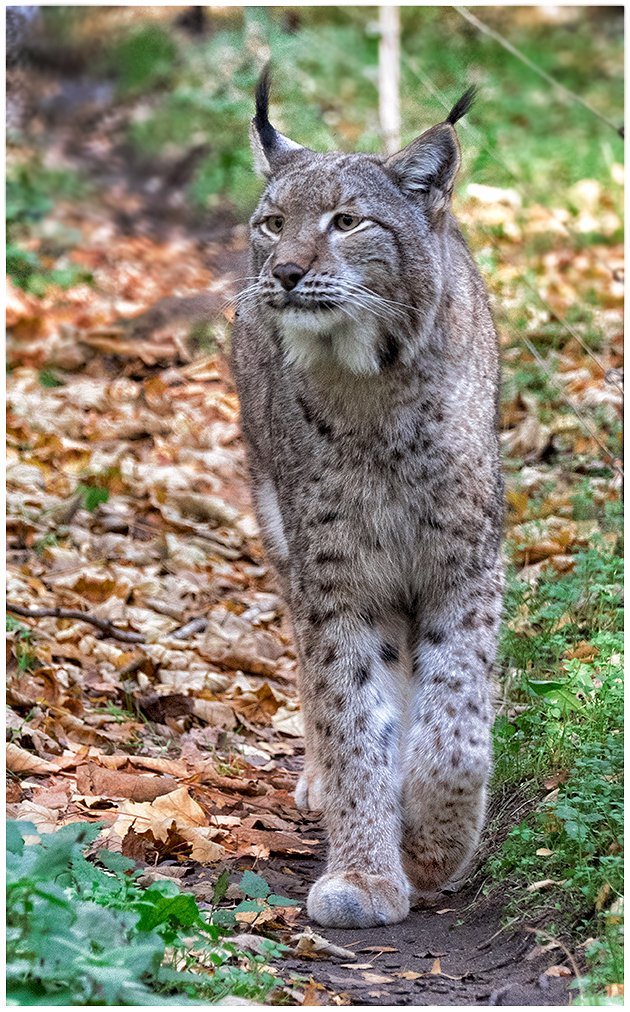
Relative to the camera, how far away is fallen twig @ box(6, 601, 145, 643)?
4.82 meters

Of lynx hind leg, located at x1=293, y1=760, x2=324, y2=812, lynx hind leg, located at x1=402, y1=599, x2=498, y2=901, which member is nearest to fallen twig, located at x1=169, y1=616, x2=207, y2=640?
lynx hind leg, located at x1=293, y1=760, x2=324, y2=812

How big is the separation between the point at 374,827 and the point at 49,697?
1.72 meters

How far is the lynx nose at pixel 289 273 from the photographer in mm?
3334

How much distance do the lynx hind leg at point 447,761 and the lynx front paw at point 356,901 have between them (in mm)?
244

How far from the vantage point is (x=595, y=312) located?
7.74m

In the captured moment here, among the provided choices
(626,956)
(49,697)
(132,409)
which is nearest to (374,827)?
(626,956)

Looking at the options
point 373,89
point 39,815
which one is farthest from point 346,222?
point 373,89

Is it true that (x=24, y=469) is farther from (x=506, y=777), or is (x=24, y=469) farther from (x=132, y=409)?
(x=506, y=777)

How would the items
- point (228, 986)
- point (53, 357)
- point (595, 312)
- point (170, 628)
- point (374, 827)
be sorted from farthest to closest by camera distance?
point (53, 357)
point (595, 312)
point (170, 628)
point (374, 827)
point (228, 986)

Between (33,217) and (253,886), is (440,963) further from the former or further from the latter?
(33,217)

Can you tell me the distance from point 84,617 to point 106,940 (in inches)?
107

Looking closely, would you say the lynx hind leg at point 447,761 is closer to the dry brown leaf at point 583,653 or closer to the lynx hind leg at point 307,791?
the lynx hind leg at point 307,791

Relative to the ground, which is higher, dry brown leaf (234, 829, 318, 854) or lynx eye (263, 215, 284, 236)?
lynx eye (263, 215, 284, 236)

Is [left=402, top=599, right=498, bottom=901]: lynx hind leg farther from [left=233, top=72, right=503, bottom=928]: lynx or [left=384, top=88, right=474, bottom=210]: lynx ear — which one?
[left=384, top=88, right=474, bottom=210]: lynx ear
